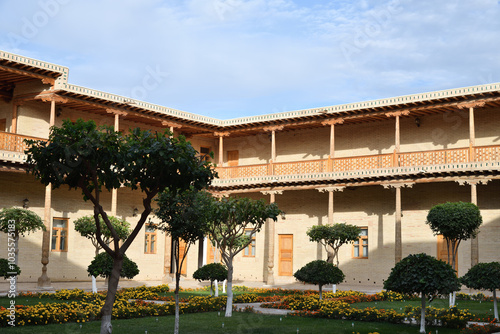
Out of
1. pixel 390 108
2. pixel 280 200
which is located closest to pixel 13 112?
pixel 280 200

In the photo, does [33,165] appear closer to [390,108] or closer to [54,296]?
[54,296]

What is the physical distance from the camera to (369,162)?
2433cm

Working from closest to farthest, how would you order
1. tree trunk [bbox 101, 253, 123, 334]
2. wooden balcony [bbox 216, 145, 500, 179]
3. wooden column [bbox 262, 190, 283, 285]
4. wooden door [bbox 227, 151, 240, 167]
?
tree trunk [bbox 101, 253, 123, 334]
wooden balcony [bbox 216, 145, 500, 179]
wooden column [bbox 262, 190, 283, 285]
wooden door [bbox 227, 151, 240, 167]

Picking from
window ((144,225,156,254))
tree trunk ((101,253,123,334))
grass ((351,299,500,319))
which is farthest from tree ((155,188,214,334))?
window ((144,225,156,254))

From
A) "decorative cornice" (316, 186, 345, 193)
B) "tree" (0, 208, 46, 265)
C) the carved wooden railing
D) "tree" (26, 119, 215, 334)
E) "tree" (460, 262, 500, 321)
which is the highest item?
the carved wooden railing

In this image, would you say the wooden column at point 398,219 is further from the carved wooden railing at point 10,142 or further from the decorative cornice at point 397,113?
the carved wooden railing at point 10,142

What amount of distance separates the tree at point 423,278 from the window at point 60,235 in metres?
16.1

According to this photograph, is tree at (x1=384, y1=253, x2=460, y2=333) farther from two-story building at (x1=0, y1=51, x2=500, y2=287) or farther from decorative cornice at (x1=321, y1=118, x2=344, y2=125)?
decorative cornice at (x1=321, y1=118, x2=344, y2=125)

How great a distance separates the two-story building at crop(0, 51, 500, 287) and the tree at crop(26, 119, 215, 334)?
12.2 meters

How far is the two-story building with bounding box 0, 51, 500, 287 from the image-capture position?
22.1 metres

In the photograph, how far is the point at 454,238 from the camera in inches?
701

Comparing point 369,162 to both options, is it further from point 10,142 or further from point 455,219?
point 10,142

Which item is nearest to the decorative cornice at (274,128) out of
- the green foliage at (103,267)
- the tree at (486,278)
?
the green foliage at (103,267)

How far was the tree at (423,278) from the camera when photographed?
1104 cm
